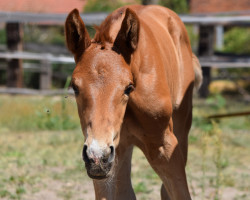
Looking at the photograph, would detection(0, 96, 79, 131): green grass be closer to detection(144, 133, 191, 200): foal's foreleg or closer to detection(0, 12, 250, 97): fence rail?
detection(0, 12, 250, 97): fence rail

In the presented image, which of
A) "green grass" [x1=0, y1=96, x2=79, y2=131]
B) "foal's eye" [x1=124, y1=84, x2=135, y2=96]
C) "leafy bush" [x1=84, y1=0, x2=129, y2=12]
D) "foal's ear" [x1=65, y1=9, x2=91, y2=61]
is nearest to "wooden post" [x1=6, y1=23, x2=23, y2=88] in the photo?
"green grass" [x1=0, y1=96, x2=79, y2=131]

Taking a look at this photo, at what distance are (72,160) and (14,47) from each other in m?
6.11

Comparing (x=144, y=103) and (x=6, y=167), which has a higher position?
(x=144, y=103)

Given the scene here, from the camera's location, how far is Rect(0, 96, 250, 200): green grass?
5.33 meters

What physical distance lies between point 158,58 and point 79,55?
65 centimetres

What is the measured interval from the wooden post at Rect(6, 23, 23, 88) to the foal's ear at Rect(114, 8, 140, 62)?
907 centimetres

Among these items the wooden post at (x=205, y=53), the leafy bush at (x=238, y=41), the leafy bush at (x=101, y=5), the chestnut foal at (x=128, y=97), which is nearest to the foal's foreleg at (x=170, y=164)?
the chestnut foal at (x=128, y=97)

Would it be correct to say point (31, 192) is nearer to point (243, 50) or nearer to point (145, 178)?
point (145, 178)

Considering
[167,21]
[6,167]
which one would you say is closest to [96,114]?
[167,21]

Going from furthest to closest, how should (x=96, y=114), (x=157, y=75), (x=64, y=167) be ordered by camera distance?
(x=64, y=167) < (x=157, y=75) < (x=96, y=114)

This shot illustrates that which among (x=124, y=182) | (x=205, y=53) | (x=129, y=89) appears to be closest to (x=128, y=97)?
(x=129, y=89)

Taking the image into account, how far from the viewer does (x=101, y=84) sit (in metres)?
3.08

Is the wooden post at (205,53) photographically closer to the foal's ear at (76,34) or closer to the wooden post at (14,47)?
the wooden post at (14,47)

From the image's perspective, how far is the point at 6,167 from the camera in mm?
6168
